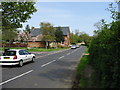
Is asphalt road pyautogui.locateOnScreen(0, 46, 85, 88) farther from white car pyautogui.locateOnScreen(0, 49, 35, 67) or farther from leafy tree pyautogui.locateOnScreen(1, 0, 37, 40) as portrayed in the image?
leafy tree pyautogui.locateOnScreen(1, 0, 37, 40)

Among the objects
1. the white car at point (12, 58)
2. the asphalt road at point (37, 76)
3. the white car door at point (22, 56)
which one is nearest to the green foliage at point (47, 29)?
the white car door at point (22, 56)

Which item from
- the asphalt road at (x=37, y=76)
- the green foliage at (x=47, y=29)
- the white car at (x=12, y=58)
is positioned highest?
the green foliage at (x=47, y=29)

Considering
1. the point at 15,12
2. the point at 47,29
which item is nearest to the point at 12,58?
the point at 15,12

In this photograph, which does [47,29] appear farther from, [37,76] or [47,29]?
[37,76]

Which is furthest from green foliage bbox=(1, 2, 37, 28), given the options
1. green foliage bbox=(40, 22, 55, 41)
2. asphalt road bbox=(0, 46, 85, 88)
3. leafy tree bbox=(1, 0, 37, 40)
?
green foliage bbox=(40, 22, 55, 41)

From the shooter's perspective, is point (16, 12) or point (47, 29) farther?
point (47, 29)

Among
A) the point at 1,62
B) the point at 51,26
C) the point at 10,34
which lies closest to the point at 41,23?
the point at 51,26

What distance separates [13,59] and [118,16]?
29.0 feet

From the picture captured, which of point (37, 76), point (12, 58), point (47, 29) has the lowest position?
point (37, 76)

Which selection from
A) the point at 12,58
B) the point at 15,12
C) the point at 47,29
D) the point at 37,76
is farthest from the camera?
the point at 47,29

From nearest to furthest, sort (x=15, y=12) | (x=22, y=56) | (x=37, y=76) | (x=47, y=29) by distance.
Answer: (x=37, y=76), (x=22, y=56), (x=15, y=12), (x=47, y=29)

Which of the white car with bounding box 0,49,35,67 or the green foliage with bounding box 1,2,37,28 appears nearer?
the white car with bounding box 0,49,35,67

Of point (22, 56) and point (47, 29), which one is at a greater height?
point (47, 29)

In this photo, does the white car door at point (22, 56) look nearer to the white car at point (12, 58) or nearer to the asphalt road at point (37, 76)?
the white car at point (12, 58)
